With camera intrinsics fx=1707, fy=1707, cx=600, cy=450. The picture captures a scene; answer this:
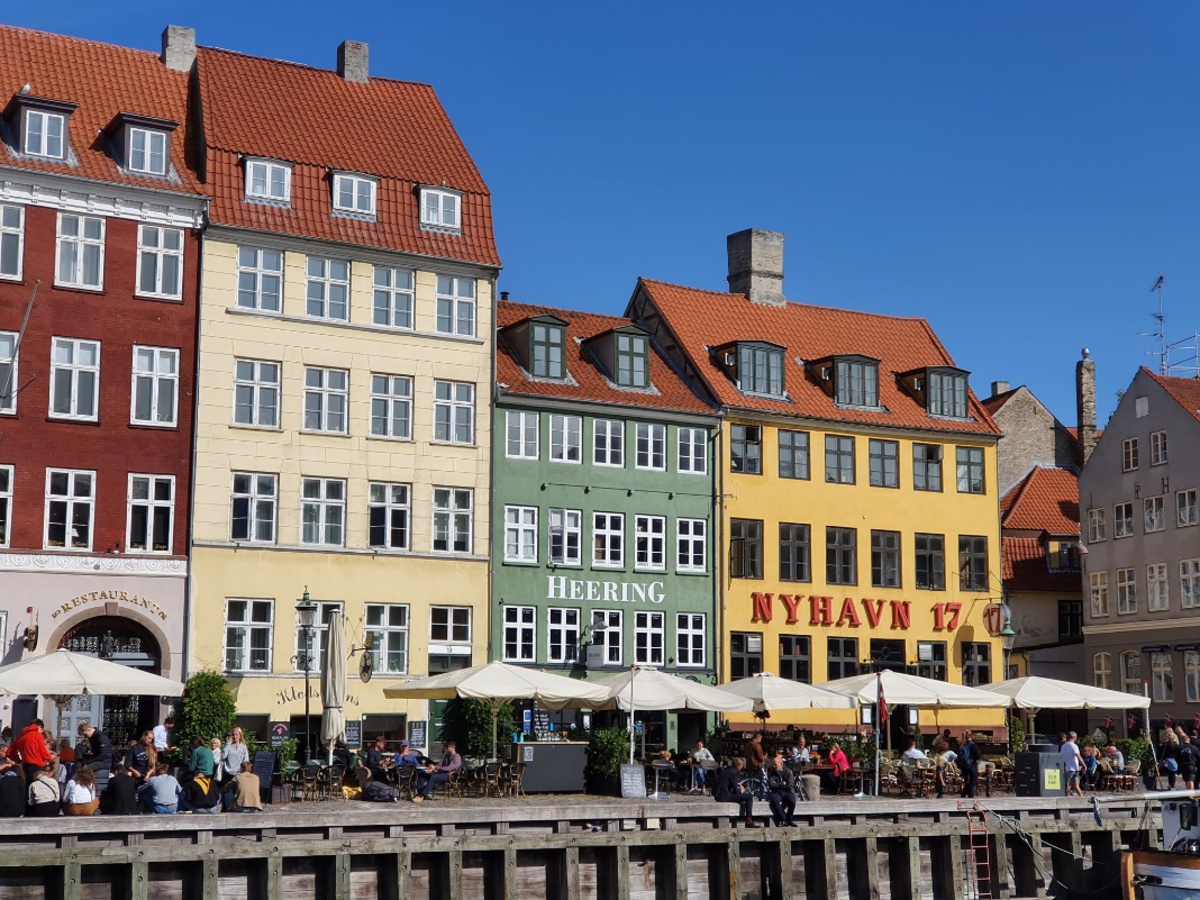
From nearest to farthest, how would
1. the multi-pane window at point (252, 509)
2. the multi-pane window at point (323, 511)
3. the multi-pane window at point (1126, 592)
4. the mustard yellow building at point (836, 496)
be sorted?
the multi-pane window at point (252, 509), the multi-pane window at point (323, 511), the mustard yellow building at point (836, 496), the multi-pane window at point (1126, 592)

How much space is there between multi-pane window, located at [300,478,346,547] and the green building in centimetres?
419

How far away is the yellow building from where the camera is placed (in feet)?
131

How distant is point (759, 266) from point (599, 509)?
12452mm

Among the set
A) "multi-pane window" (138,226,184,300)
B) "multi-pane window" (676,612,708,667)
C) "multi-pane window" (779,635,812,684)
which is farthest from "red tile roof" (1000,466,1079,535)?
"multi-pane window" (138,226,184,300)

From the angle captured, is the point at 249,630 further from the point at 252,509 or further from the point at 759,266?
the point at 759,266

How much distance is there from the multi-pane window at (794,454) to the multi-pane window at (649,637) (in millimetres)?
6105

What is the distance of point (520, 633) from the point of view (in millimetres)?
43531

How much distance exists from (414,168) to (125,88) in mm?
7328

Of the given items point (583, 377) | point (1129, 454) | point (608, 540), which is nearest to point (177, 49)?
point (583, 377)

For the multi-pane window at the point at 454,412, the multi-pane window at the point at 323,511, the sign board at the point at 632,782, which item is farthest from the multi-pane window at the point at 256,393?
the sign board at the point at 632,782

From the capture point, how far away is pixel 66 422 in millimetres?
38219

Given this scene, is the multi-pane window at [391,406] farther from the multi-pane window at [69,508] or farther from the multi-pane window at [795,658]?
the multi-pane window at [795,658]

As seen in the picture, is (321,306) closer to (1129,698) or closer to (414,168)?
(414,168)

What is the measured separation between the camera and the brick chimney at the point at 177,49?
4344cm
